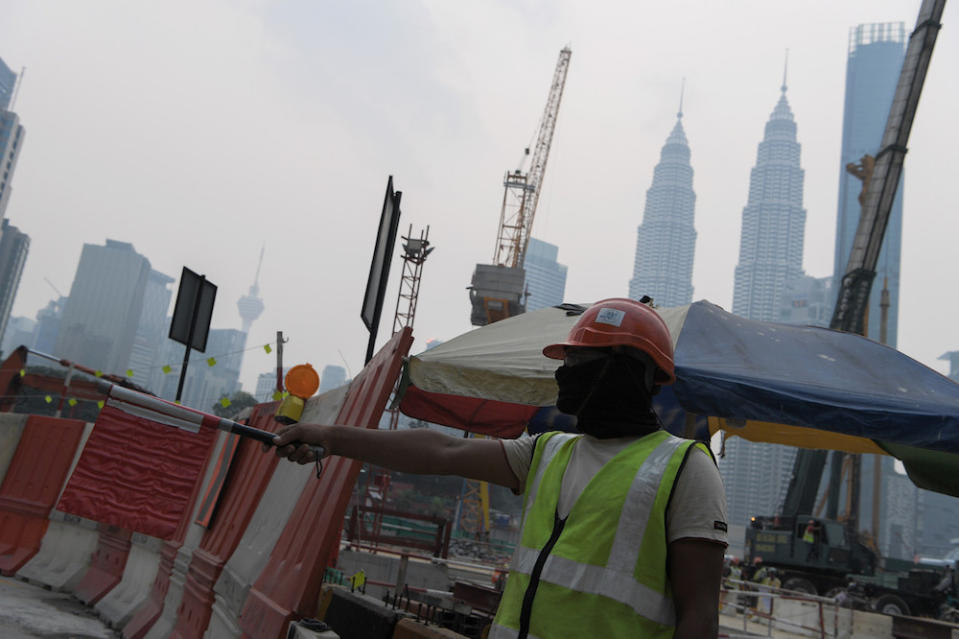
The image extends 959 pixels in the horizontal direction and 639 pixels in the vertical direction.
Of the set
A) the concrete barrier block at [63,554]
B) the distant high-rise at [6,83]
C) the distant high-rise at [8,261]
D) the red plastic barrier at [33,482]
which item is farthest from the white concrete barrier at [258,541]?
the distant high-rise at [6,83]

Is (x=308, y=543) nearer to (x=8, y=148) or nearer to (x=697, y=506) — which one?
(x=697, y=506)

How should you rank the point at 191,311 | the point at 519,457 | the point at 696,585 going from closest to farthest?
the point at 696,585
the point at 519,457
the point at 191,311

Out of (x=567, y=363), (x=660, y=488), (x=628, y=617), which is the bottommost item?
(x=628, y=617)

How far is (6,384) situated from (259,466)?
14.0m

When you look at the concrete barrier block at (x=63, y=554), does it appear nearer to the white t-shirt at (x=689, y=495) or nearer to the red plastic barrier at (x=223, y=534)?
the red plastic barrier at (x=223, y=534)

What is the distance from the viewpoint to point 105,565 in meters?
9.41

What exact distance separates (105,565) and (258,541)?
17.5 ft

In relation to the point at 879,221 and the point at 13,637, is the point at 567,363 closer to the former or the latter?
the point at 13,637

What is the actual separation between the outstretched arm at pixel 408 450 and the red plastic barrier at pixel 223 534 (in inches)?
153

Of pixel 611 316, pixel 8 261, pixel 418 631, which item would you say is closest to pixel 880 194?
pixel 418 631

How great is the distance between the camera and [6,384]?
17.0 meters

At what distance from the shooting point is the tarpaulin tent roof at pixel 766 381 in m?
4.54

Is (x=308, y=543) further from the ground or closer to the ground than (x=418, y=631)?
further from the ground

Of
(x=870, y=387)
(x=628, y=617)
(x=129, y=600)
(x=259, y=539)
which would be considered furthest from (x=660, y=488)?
(x=129, y=600)
